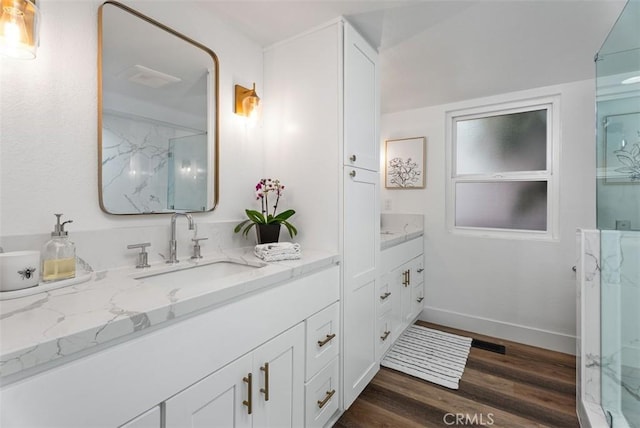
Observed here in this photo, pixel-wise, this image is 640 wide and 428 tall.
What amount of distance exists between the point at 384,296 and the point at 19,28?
7.24ft

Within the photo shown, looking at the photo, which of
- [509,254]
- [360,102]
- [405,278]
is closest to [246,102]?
[360,102]

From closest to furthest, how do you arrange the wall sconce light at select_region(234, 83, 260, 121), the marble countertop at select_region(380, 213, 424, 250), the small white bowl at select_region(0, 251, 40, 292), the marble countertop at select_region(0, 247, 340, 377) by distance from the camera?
the marble countertop at select_region(0, 247, 340, 377) → the small white bowl at select_region(0, 251, 40, 292) → the wall sconce light at select_region(234, 83, 260, 121) → the marble countertop at select_region(380, 213, 424, 250)

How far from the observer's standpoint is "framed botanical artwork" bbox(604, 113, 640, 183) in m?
1.47

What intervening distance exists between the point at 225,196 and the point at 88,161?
64 centimetres

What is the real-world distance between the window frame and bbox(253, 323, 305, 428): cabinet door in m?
2.20

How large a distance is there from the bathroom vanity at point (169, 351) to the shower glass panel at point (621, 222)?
1.50 m

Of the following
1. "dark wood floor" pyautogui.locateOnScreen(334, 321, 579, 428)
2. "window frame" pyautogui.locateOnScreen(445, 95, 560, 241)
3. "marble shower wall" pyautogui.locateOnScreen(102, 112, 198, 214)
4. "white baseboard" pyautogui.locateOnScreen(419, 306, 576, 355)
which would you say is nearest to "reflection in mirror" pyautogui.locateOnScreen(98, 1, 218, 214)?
"marble shower wall" pyautogui.locateOnScreen(102, 112, 198, 214)

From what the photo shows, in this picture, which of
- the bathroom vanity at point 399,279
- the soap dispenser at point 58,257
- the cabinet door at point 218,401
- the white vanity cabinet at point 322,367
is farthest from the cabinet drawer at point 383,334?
the soap dispenser at point 58,257

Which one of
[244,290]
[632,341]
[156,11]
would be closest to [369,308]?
[244,290]

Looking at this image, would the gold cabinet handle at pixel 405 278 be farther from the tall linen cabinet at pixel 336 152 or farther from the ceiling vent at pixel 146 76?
the ceiling vent at pixel 146 76

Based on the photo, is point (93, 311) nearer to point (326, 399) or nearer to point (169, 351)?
point (169, 351)

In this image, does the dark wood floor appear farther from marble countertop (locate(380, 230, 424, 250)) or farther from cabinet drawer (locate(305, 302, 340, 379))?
marble countertop (locate(380, 230, 424, 250))

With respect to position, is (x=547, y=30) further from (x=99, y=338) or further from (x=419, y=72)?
(x=99, y=338)

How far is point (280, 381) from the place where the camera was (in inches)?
47.8
